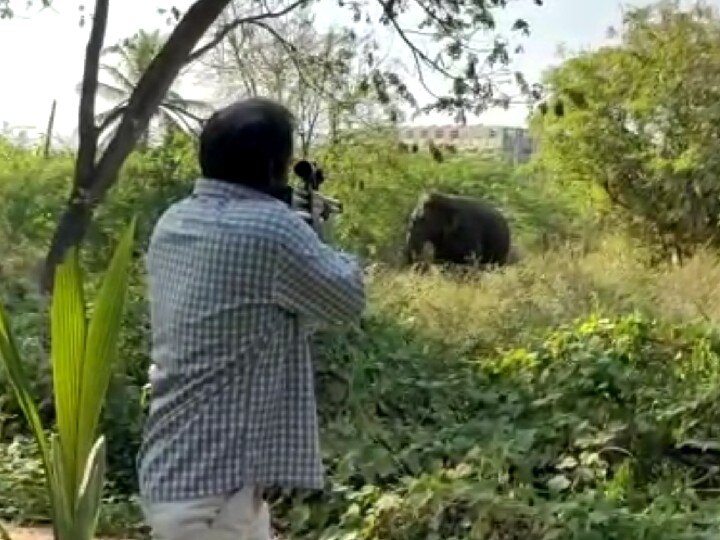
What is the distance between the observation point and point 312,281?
9.05 ft

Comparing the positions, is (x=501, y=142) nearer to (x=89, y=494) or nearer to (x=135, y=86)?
(x=135, y=86)

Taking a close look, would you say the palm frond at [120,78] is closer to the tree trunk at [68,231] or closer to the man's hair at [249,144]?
the tree trunk at [68,231]

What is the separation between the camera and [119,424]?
634 cm

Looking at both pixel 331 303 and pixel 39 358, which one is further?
pixel 39 358

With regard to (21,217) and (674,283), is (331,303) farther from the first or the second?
(21,217)

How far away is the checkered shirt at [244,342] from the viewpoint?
9.06 feet

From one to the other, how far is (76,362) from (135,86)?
6.17 meters

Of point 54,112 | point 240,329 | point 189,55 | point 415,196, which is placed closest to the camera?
point 240,329

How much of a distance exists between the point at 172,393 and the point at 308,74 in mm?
8069

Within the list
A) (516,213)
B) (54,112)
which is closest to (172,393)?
(54,112)

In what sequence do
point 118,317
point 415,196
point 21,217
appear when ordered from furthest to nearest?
point 415,196, point 21,217, point 118,317

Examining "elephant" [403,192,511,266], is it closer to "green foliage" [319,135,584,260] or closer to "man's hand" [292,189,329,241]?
"green foliage" [319,135,584,260]

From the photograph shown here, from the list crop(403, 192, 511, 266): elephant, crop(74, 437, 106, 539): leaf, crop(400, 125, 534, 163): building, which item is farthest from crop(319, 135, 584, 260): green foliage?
crop(74, 437, 106, 539): leaf

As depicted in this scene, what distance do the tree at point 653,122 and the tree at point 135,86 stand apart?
13.5 feet
